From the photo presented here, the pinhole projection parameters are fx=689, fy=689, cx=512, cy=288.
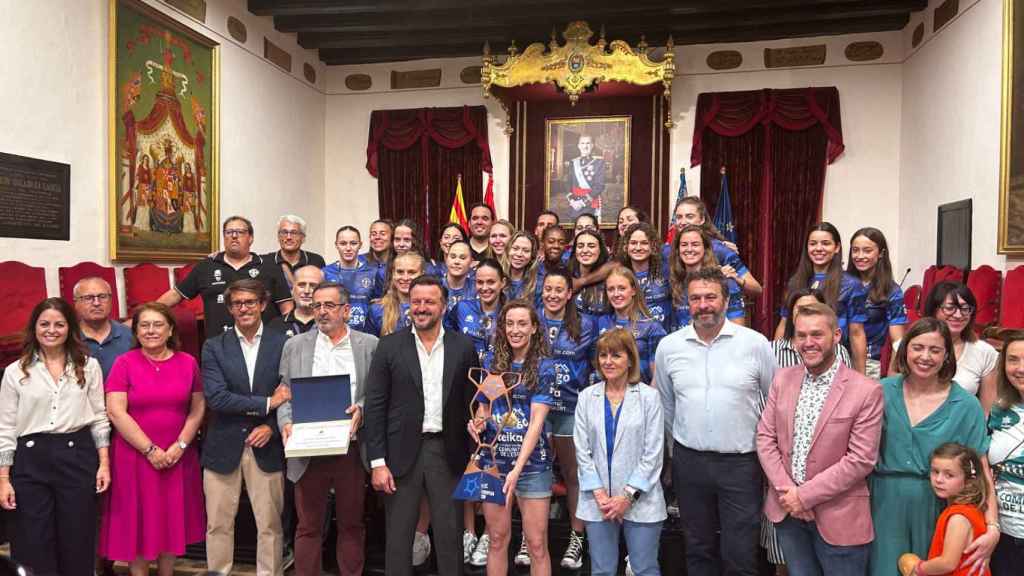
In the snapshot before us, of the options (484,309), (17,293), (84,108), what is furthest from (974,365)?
(84,108)

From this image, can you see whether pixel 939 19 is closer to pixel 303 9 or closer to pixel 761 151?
pixel 761 151

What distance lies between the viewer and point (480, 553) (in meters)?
3.77

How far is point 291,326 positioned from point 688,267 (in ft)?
7.56

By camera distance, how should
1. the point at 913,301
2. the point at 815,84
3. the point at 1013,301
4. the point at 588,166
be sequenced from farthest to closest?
the point at 588,166
the point at 815,84
the point at 913,301
the point at 1013,301

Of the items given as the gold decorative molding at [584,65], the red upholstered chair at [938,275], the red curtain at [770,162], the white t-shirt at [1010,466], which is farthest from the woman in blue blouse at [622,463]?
the red curtain at [770,162]

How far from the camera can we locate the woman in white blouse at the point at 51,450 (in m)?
3.16

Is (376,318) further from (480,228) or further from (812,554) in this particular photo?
(812,554)

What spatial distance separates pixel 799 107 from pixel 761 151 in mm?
653

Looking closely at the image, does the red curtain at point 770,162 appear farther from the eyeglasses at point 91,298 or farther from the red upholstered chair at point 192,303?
the eyeglasses at point 91,298

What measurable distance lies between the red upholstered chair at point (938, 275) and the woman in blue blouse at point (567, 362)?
3969mm

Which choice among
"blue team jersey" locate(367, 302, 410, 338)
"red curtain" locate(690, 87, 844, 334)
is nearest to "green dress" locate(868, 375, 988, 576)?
"blue team jersey" locate(367, 302, 410, 338)

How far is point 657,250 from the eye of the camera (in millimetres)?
4156

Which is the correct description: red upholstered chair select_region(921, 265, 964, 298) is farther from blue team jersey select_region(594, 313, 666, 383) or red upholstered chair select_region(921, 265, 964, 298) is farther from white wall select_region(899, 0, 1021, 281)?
blue team jersey select_region(594, 313, 666, 383)

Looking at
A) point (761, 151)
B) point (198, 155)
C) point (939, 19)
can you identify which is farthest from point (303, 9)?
point (939, 19)
